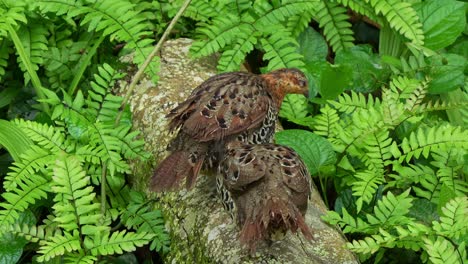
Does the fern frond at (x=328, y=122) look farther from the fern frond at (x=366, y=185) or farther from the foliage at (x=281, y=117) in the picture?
the fern frond at (x=366, y=185)

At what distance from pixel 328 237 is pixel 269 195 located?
58 cm

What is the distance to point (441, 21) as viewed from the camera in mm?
5977

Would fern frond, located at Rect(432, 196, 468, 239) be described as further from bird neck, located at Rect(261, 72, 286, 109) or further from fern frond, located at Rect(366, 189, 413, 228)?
bird neck, located at Rect(261, 72, 286, 109)

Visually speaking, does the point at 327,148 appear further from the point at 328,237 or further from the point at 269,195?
the point at 269,195

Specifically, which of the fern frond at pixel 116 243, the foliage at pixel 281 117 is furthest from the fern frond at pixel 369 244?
the fern frond at pixel 116 243

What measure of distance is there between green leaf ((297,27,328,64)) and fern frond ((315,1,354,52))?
6cm

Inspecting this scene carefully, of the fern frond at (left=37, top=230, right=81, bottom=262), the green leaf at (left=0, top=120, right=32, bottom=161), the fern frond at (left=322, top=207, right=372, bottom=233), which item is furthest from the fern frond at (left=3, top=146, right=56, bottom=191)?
the fern frond at (left=322, top=207, right=372, bottom=233)

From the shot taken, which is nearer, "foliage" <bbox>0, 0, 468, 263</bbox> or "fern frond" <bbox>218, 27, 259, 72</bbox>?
"foliage" <bbox>0, 0, 468, 263</bbox>

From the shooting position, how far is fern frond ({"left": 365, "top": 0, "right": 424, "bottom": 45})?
19.2 ft

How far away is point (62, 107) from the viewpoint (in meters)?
4.78

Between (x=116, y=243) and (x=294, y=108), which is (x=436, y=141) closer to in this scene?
(x=294, y=108)

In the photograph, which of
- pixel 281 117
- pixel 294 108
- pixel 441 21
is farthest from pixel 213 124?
pixel 441 21

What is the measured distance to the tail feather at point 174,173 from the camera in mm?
4402

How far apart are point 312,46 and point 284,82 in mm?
1298
